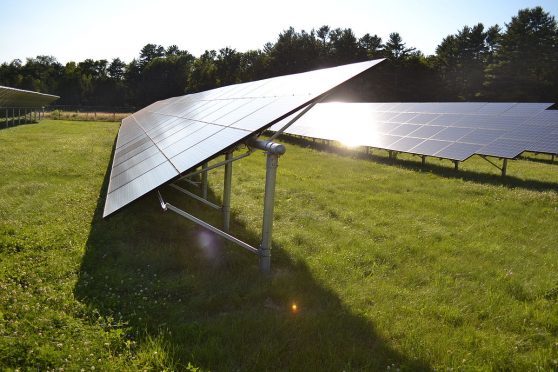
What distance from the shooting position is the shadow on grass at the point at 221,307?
12.3 ft

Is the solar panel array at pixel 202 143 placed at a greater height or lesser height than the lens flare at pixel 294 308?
greater

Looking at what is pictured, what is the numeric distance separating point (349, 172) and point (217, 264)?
337 inches

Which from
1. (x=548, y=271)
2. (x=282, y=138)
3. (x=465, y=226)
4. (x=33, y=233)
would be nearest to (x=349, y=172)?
(x=465, y=226)

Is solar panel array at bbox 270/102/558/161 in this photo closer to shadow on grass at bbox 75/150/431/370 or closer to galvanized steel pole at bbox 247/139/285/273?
galvanized steel pole at bbox 247/139/285/273

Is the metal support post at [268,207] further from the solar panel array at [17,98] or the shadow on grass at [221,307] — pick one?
the solar panel array at [17,98]

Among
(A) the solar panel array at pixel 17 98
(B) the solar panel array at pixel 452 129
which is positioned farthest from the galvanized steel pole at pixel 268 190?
(A) the solar panel array at pixel 17 98

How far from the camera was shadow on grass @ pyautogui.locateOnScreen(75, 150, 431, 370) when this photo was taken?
375 cm

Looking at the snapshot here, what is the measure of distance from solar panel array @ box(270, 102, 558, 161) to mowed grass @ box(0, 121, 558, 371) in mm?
4851

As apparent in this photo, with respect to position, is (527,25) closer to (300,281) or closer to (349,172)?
(349,172)

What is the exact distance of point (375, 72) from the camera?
33.8 m

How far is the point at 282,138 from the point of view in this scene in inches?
1050

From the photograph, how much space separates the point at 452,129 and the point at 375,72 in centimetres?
1871

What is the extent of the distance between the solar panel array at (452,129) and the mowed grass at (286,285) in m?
4.85

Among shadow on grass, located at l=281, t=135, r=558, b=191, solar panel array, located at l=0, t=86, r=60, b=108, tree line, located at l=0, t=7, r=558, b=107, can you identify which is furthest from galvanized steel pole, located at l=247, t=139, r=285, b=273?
tree line, located at l=0, t=7, r=558, b=107
